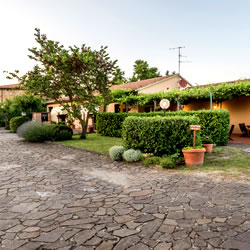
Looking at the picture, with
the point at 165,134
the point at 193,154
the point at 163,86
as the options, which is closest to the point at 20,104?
the point at 163,86

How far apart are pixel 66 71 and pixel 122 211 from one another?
11.1 meters

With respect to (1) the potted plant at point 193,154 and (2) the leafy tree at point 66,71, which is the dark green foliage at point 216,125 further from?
(2) the leafy tree at point 66,71

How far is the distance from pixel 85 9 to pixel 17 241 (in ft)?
42.0

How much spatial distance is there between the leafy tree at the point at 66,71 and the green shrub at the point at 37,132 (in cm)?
197

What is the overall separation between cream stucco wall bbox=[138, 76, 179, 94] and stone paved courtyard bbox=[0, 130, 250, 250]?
17.4m

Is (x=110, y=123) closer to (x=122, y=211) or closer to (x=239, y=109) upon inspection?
(x=239, y=109)

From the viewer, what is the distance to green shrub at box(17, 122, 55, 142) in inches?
519

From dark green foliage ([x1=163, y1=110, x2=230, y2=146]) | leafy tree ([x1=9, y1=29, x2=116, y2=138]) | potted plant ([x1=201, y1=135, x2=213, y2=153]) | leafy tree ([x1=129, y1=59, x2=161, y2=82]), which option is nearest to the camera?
potted plant ([x1=201, y1=135, x2=213, y2=153])

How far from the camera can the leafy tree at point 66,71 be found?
41.1 feet

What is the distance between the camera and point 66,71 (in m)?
12.9

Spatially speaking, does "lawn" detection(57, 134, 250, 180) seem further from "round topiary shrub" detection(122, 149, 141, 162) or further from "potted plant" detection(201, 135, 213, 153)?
"round topiary shrub" detection(122, 149, 141, 162)

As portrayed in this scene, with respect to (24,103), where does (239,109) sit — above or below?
below

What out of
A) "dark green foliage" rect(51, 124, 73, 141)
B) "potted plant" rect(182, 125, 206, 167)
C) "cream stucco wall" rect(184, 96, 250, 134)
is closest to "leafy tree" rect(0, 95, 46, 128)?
"dark green foliage" rect(51, 124, 73, 141)

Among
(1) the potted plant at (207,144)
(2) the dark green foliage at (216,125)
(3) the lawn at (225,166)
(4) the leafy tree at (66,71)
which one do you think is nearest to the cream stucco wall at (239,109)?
(2) the dark green foliage at (216,125)
